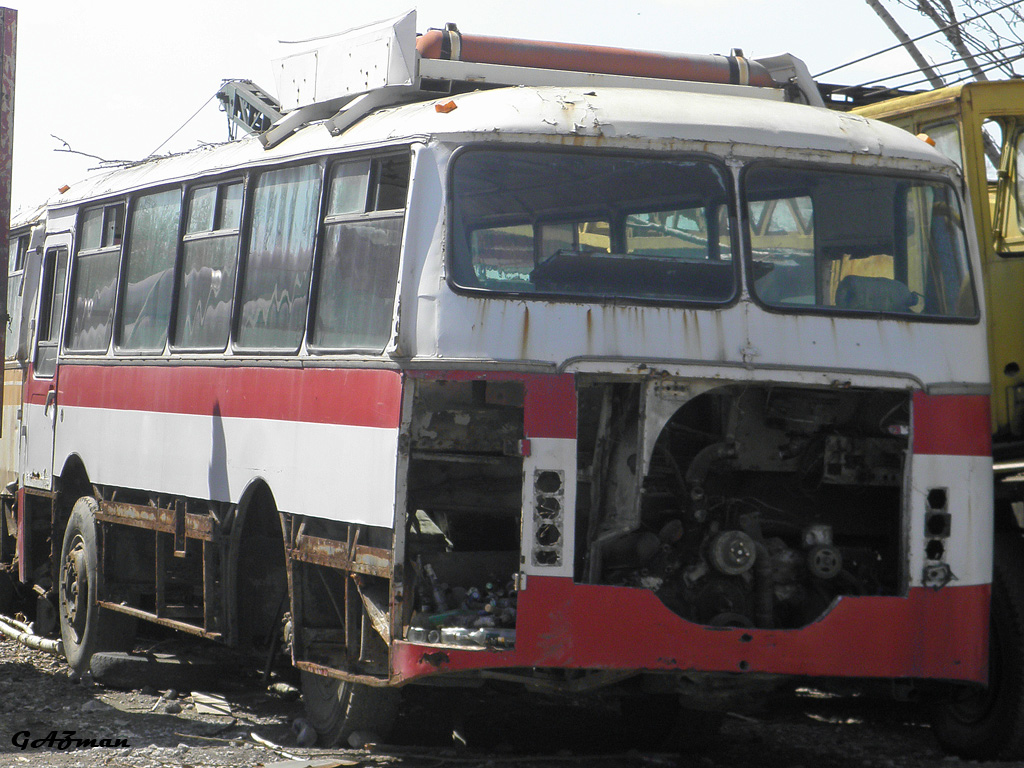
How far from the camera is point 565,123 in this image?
20.2ft

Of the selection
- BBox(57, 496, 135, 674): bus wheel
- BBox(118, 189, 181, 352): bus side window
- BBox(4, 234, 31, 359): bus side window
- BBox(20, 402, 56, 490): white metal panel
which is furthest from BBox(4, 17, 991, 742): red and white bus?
BBox(4, 234, 31, 359): bus side window

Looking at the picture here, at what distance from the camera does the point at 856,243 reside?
6.45 metres

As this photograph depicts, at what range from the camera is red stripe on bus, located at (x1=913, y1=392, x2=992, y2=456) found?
6.15m

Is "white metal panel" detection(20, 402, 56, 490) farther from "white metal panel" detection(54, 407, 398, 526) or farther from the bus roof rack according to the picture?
the bus roof rack

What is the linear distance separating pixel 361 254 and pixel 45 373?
485 cm

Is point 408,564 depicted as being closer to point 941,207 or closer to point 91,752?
point 91,752

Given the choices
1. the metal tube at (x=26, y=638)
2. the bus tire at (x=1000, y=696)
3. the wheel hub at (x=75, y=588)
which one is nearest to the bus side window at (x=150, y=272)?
the wheel hub at (x=75, y=588)

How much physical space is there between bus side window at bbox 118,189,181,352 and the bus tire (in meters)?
4.81

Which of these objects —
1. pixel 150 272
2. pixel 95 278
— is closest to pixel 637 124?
pixel 150 272

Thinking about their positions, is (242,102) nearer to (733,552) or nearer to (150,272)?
(150,272)

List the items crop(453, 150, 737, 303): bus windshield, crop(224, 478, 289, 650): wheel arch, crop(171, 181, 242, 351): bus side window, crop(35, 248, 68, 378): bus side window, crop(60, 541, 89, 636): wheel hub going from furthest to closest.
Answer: crop(35, 248, 68, 378): bus side window
crop(60, 541, 89, 636): wheel hub
crop(171, 181, 242, 351): bus side window
crop(224, 478, 289, 650): wheel arch
crop(453, 150, 737, 303): bus windshield

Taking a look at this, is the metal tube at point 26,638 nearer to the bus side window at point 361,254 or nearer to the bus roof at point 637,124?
the bus side window at point 361,254

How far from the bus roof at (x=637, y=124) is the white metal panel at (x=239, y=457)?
134 centimetres

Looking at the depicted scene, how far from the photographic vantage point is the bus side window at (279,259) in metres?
7.05
